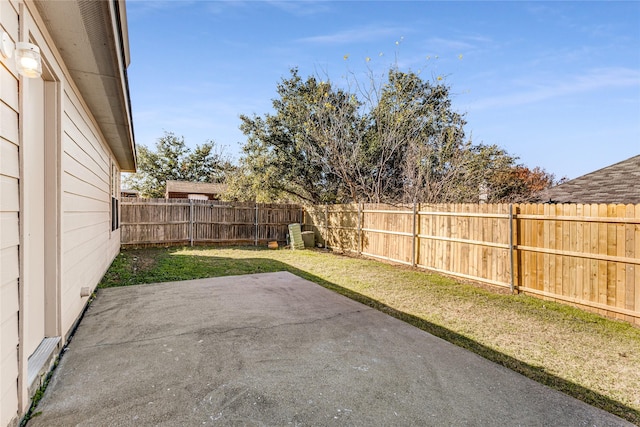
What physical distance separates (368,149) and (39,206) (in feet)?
33.3

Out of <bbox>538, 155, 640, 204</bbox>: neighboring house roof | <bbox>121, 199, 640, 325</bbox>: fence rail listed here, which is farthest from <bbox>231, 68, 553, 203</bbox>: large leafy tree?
<bbox>538, 155, 640, 204</bbox>: neighboring house roof

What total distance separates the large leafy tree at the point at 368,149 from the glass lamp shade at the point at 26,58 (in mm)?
8057

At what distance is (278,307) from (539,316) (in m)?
3.58

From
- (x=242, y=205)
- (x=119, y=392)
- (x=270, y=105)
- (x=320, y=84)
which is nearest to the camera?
(x=119, y=392)

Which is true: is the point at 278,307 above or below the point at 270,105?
below

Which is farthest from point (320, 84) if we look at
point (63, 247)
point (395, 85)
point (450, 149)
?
point (63, 247)

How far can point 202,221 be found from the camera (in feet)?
37.4

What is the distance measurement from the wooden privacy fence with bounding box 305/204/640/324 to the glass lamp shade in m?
6.25

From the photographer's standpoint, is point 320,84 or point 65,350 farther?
point 320,84

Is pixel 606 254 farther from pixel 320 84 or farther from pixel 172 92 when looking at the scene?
pixel 172 92

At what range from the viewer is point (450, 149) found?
10250 millimetres

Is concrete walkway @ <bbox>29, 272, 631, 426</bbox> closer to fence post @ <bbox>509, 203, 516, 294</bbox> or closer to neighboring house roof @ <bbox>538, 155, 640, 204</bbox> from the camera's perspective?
fence post @ <bbox>509, 203, 516, 294</bbox>

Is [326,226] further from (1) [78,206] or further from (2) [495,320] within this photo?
(1) [78,206]

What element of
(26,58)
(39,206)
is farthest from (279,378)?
(26,58)
